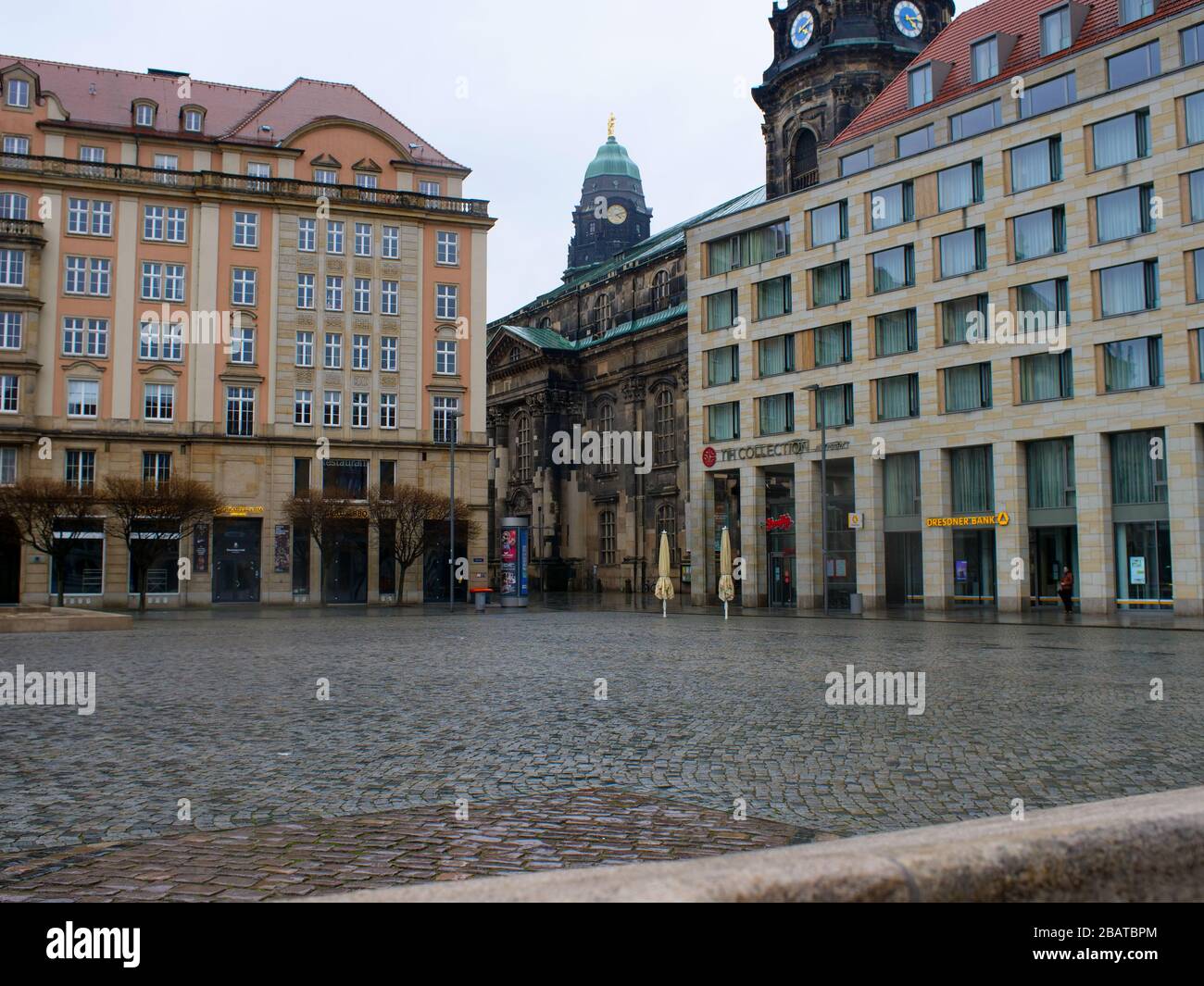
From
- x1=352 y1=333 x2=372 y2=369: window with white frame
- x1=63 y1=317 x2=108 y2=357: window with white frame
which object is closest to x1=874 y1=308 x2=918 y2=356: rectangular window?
x1=352 y1=333 x2=372 y2=369: window with white frame

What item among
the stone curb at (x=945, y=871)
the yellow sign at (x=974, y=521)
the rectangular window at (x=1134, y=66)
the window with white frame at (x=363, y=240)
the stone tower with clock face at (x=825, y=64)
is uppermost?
the stone tower with clock face at (x=825, y=64)

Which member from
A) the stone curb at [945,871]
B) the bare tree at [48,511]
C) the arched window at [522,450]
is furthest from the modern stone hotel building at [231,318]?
the stone curb at [945,871]

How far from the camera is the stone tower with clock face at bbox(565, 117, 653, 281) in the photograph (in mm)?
119375

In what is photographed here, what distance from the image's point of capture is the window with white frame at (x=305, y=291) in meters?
55.8

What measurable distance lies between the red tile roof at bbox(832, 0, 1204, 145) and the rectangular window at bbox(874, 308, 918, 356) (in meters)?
8.89

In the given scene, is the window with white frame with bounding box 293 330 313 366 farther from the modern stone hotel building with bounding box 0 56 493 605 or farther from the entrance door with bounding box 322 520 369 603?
the entrance door with bounding box 322 520 369 603

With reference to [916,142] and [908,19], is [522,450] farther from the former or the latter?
[916,142]

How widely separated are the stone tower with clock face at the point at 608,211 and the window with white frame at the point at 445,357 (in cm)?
6152

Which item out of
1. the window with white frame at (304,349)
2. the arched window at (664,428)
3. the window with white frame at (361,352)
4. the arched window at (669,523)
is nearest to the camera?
the window with white frame at (304,349)

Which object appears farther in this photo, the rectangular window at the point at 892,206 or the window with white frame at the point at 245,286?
→ the window with white frame at the point at 245,286

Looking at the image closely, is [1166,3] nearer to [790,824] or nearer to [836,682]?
[836,682]

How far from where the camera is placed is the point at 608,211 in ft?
392

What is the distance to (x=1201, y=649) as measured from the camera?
23.8 meters

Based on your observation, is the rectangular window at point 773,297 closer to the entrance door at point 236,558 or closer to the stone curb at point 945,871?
the entrance door at point 236,558
